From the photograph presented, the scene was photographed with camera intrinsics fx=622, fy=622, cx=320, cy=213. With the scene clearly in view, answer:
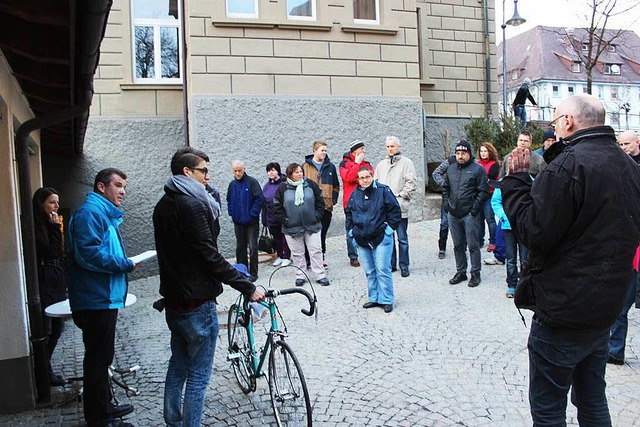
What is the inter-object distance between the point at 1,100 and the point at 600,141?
14.4 feet

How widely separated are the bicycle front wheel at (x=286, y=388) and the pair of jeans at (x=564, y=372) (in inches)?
62.5

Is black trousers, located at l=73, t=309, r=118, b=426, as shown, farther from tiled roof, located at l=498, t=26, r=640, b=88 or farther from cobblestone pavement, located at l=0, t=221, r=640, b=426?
tiled roof, located at l=498, t=26, r=640, b=88

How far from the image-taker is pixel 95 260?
4336mm

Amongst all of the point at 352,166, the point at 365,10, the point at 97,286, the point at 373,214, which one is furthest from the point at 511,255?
the point at 365,10

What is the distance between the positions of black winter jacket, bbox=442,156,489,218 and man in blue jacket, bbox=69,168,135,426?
497 cm

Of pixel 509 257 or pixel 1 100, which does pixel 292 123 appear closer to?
pixel 509 257

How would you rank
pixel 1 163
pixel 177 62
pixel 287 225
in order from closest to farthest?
pixel 1 163
pixel 287 225
pixel 177 62

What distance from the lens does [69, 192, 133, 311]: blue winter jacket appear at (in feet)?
14.3

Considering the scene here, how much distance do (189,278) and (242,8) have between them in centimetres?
934

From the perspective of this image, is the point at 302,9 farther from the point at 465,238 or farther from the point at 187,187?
the point at 187,187

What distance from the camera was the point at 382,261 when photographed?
739 centimetres

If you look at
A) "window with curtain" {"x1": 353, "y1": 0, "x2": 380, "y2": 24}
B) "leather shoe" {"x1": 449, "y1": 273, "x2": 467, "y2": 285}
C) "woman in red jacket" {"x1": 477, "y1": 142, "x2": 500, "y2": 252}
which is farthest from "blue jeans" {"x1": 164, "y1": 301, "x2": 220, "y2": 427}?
"window with curtain" {"x1": 353, "y1": 0, "x2": 380, "y2": 24}

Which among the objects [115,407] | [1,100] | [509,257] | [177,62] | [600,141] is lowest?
[115,407]

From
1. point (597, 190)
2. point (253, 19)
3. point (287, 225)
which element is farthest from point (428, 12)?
point (597, 190)
